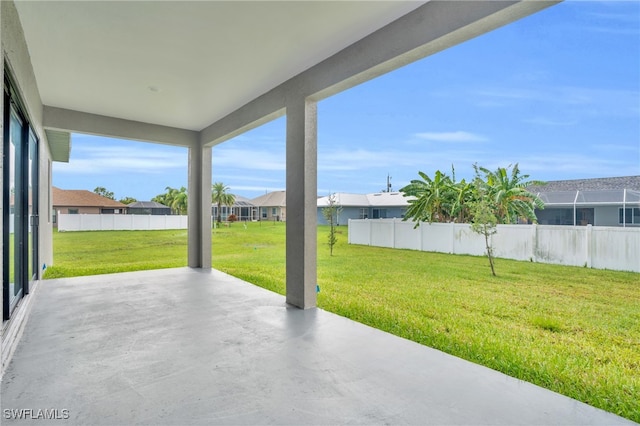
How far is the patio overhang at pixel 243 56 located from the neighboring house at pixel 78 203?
10.3 m

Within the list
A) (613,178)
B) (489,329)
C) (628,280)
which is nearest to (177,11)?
(489,329)

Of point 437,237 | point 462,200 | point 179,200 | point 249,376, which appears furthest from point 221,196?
point 249,376

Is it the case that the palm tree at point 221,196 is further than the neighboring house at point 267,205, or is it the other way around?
the palm tree at point 221,196

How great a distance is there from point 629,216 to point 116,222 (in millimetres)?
17168

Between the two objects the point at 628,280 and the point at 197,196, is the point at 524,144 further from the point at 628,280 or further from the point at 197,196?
the point at 197,196

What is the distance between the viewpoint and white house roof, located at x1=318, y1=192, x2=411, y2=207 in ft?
34.9

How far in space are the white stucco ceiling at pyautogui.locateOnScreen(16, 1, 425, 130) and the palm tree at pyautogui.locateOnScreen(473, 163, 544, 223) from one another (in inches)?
178

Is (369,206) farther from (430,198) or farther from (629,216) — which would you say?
(629,216)

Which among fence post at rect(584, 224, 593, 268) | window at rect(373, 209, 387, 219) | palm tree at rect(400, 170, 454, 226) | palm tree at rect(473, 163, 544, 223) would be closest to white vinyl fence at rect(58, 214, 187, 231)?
window at rect(373, 209, 387, 219)

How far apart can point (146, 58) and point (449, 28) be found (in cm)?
311

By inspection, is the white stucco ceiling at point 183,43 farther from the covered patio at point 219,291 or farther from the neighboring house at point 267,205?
the neighboring house at point 267,205

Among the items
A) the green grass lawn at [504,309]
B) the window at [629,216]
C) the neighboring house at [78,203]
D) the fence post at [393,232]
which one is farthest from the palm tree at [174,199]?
Result: the window at [629,216]

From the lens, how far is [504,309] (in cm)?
493

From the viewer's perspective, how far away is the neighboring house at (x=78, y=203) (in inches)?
536
